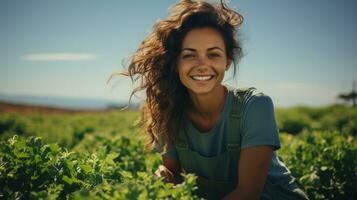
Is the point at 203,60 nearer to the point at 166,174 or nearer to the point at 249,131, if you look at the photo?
the point at 249,131

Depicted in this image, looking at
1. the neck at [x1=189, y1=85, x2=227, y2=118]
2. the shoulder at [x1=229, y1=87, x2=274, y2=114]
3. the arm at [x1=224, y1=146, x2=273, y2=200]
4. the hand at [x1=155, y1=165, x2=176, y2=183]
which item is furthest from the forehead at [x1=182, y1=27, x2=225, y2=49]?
the hand at [x1=155, y1=165, x2=176, y2=183]

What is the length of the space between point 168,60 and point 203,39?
0.43 metres

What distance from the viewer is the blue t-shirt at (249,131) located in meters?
3.03

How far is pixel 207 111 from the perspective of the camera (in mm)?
3650

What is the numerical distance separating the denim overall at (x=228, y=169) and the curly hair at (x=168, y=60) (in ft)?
1.09

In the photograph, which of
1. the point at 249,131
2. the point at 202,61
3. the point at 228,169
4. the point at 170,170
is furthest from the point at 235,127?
the point at 170,170

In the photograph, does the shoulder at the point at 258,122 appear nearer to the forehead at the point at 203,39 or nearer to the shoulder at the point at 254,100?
the shoulder at the point at 254,100

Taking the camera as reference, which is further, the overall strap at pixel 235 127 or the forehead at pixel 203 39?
the forehead at pixel 203 39

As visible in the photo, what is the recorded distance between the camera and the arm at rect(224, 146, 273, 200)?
298 centimetres

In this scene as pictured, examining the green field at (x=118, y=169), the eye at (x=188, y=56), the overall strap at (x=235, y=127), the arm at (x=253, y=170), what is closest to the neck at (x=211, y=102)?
the overall strap at (x=235, y=127)

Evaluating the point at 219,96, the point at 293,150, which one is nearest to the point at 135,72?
the point at 219,96

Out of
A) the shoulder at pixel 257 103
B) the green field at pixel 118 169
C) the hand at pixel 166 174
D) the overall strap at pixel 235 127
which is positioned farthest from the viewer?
the hand at pixel 166 174

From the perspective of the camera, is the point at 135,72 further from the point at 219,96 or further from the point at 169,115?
the point at 219,96

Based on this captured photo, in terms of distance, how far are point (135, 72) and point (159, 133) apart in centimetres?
67
